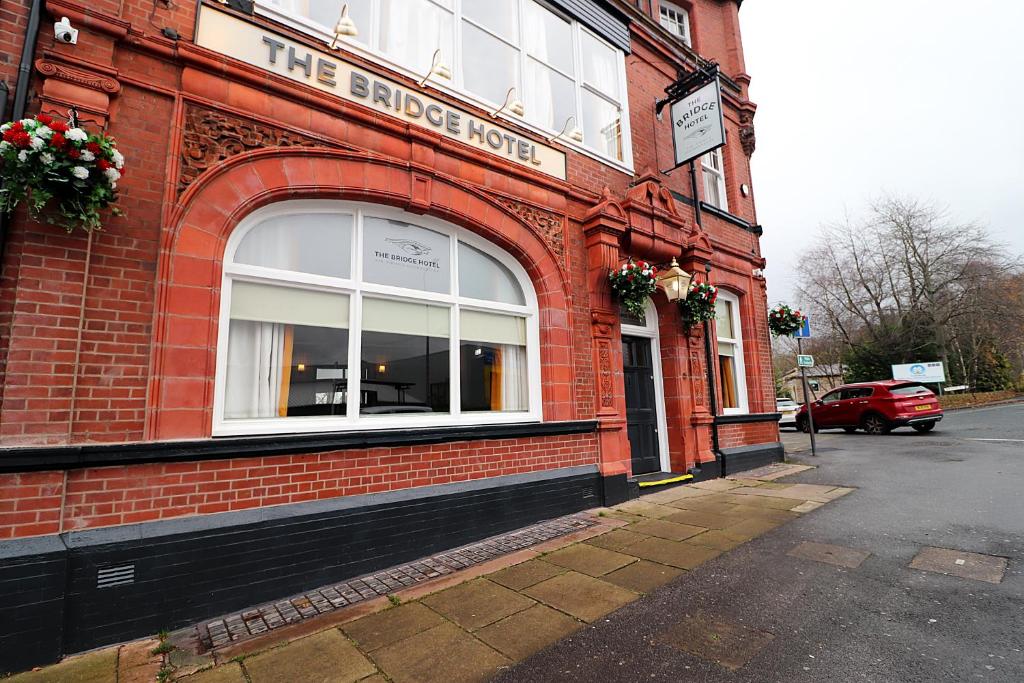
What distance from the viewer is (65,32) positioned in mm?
3359

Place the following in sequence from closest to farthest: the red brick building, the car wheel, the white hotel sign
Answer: the red brick building, the white hotel sign, the car wheel

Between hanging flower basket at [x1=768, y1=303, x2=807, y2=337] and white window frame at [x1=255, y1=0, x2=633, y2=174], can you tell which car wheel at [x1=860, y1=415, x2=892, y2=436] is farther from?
white window frame at [x1=255, y1=0, x2=633, y2=174]

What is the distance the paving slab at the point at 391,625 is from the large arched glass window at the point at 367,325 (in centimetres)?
163

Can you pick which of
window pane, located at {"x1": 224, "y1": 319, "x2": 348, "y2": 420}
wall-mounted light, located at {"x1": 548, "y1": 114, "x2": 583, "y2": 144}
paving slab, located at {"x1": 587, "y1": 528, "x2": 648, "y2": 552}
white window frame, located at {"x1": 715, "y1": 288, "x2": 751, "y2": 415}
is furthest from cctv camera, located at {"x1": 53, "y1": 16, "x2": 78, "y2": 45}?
white window frame, located at {"x1": 715, "y1": 288, "x2": 751, "y2": 415}

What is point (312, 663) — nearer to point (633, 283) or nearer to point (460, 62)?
point (633, 283)

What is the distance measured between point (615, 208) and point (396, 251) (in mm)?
3395

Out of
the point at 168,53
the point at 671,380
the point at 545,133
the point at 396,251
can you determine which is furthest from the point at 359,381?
the point at 671,380

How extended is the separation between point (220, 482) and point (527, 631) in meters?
2.52

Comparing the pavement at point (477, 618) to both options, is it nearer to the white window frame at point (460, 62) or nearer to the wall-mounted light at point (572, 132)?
the white window frame at point (460, 62)

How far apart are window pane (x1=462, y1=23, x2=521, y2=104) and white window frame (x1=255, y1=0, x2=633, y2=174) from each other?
3.2 inches

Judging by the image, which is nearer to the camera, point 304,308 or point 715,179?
point 304,308

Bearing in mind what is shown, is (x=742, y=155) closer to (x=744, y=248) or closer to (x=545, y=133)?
(x=744, y=248)

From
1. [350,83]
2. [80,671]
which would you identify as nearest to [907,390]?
[350,83]

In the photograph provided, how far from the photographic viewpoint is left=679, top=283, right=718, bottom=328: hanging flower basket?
738 centimetres
